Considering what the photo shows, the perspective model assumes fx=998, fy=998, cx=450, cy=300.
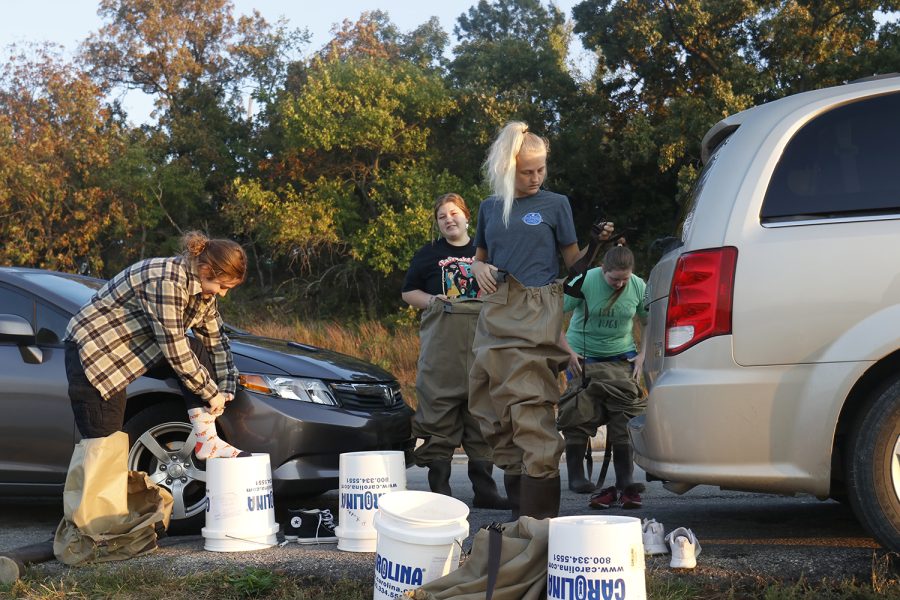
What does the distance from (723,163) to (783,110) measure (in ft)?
1.01

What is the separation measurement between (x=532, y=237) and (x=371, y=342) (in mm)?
11052

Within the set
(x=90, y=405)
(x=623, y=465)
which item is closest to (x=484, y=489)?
(x=623, y=465)

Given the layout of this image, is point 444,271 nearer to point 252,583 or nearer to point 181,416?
point 181,416

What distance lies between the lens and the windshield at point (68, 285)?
572 cm

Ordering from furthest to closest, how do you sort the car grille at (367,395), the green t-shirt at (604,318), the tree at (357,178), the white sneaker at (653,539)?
the tree at (357,178), the green t-shirt at (604,318), the car grille at (367,395), the white sneaker at (653,539)

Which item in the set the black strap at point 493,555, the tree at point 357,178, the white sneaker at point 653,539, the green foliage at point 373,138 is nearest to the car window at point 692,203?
the white sneaker at point 653,539

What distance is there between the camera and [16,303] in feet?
18.5

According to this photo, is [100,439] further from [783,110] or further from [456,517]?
[783,110]

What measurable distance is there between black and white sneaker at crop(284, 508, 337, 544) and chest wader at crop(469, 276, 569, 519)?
89 centimetres

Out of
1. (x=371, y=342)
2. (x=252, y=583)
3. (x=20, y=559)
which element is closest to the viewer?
(x=252, y=583)

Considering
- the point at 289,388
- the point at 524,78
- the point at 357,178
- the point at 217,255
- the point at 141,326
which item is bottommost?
the point at 289,388

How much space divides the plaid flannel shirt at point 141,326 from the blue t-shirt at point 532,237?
1440 millimetres

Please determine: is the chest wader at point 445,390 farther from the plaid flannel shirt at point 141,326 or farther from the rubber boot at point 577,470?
the plaid flannel shirt at point 141,326

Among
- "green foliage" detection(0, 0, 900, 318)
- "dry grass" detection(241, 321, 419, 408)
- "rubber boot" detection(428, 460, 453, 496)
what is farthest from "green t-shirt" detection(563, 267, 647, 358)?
"green foliage" detection(0, 0, 900, 318)
